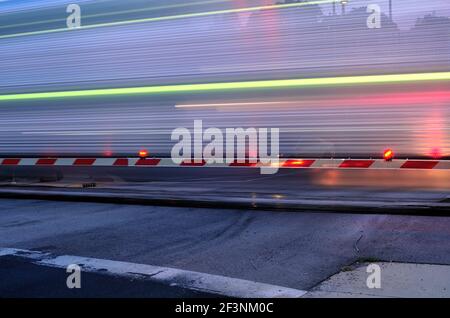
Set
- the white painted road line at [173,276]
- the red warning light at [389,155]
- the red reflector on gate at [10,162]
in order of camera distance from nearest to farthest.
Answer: the white painted road line at [173,276] → the red warning light at [389,155] → the red reflector on gate at [10,162]

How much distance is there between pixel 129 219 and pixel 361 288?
3.92 m

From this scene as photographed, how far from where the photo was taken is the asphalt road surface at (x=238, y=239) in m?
5.14

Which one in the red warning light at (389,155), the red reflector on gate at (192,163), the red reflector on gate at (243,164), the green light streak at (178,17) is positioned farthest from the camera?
the red reflector on gate at (192,163)

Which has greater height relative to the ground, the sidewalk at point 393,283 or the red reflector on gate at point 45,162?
the red reflector on gate at point 45,162

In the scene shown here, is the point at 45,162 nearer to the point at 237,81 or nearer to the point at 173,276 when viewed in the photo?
the point at 237,81

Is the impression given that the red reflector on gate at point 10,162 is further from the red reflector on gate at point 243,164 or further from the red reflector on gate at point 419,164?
the red reflector on gate at point 419,164

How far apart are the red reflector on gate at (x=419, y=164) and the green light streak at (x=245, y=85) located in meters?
0.94

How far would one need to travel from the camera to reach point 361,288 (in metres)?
4.34

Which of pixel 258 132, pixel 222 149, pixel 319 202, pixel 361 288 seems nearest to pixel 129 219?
pixel 222 149

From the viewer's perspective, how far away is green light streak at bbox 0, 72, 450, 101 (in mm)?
6695

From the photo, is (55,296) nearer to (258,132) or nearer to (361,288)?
(361,288)

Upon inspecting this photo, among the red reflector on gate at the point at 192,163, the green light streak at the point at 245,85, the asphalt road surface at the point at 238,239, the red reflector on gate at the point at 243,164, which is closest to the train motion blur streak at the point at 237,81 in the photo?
the green light streak at the point at 245,85

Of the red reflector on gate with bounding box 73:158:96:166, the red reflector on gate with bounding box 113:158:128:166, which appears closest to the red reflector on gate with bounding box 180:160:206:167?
the red reflector on gate with bounding box 113:158:128:166

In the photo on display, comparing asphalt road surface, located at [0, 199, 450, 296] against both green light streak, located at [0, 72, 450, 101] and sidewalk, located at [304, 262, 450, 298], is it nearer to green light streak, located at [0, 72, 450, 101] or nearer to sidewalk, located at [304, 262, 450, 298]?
sidewalk, located at [304, 262, 450, 298]
